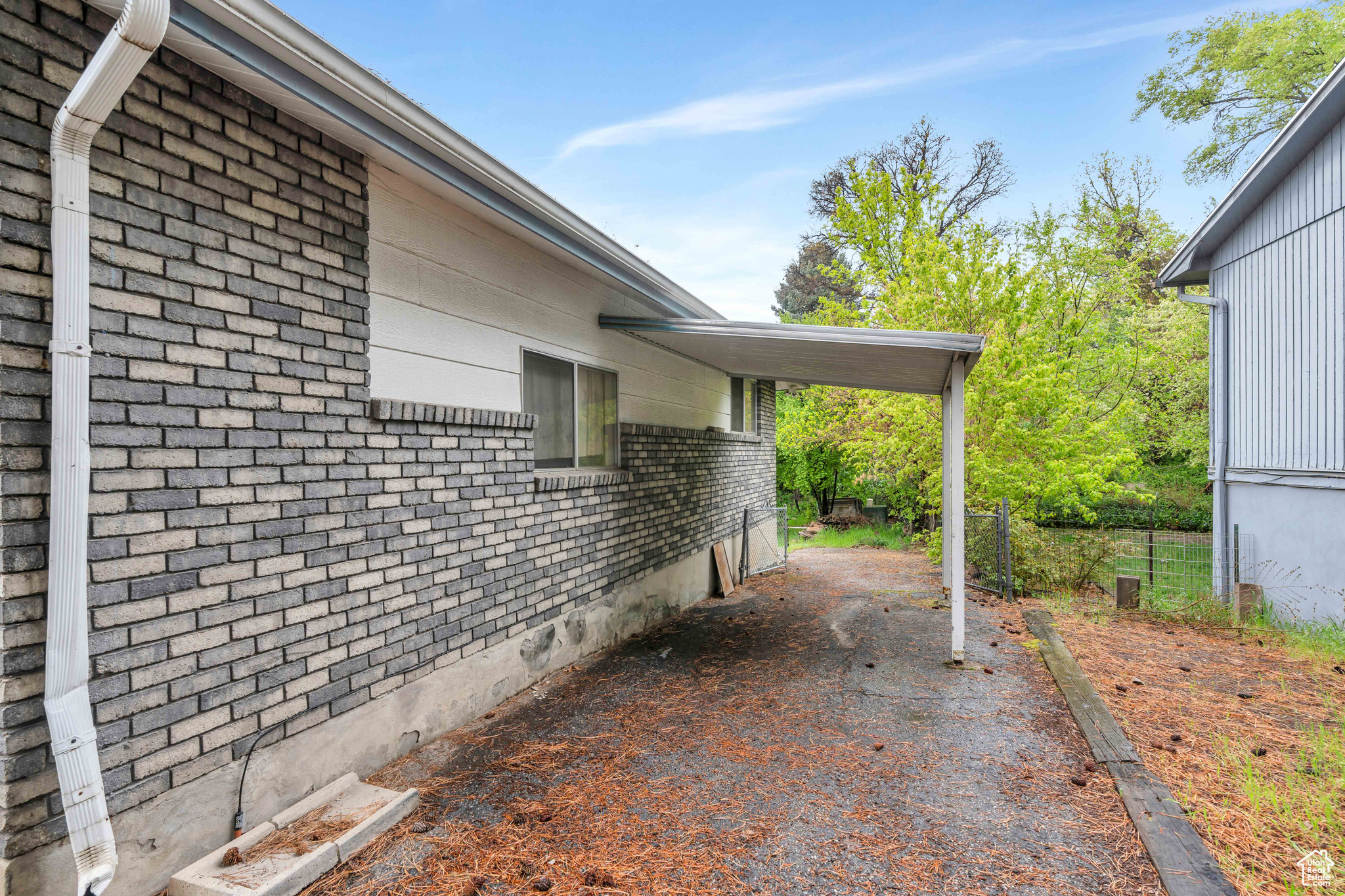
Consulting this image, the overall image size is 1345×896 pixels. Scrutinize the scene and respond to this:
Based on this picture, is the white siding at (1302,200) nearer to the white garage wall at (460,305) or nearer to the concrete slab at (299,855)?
the white garage wall at (460,305)

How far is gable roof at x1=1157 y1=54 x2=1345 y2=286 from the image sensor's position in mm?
6434

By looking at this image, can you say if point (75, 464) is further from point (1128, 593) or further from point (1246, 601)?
point (1246, 601)

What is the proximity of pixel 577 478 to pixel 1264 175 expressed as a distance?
27.9ft

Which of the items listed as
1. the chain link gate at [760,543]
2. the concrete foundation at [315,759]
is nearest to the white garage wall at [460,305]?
the concrete foundation at [315,759]

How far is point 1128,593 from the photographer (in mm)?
7281

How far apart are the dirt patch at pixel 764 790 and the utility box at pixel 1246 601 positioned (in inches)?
115

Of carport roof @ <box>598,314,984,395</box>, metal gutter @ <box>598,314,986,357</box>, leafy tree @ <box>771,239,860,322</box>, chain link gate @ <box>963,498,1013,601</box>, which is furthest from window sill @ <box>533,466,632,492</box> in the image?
leafy tree @ <box>771,239,860,322</box>

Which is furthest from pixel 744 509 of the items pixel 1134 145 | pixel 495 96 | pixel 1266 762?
pixel 1134 145

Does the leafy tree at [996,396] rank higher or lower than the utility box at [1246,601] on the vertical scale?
higher

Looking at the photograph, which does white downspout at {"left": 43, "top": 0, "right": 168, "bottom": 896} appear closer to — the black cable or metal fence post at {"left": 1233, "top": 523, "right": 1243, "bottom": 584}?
the black cable

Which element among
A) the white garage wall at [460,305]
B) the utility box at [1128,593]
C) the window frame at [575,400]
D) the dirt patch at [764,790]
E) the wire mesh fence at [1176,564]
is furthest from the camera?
the wire mesh fence at [1176,564]

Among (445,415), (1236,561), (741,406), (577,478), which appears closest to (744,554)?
(741,406)

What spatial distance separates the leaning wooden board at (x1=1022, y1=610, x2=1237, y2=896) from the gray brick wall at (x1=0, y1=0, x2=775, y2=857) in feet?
12.0

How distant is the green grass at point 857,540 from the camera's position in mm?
14695
